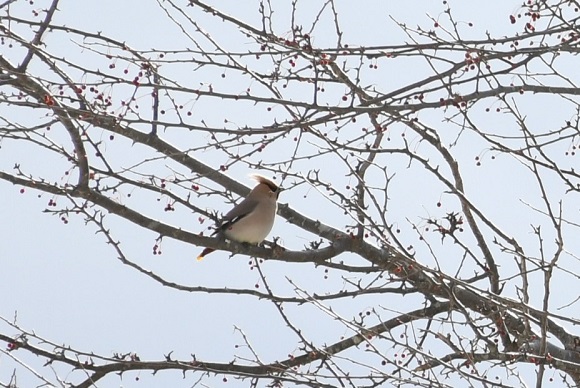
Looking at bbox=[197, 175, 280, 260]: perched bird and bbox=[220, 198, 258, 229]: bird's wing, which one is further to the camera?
bbox=[220, 198, 258, 229]: bird's wing

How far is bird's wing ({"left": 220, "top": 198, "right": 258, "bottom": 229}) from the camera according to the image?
591 cm

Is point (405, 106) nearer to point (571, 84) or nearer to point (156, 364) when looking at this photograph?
point (571, 84)

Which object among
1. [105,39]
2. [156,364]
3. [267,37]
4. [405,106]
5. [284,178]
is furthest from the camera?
[156,364]

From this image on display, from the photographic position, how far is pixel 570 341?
5.35m

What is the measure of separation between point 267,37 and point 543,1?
3.72ft

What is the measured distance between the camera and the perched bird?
18.8ft

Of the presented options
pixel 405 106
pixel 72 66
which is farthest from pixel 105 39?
pixel 405 106

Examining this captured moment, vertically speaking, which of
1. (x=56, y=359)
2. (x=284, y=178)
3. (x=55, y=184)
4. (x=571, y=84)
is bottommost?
(x=56, y=359)

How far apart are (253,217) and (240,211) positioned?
0.14 m

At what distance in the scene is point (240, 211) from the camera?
6.05 meters

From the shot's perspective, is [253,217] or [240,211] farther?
[240,211]

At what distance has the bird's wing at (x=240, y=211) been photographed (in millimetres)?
5914

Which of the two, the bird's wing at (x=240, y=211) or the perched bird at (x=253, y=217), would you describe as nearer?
the perched bird at (x=253, y=217)

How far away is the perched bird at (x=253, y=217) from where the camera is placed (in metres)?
5.72
